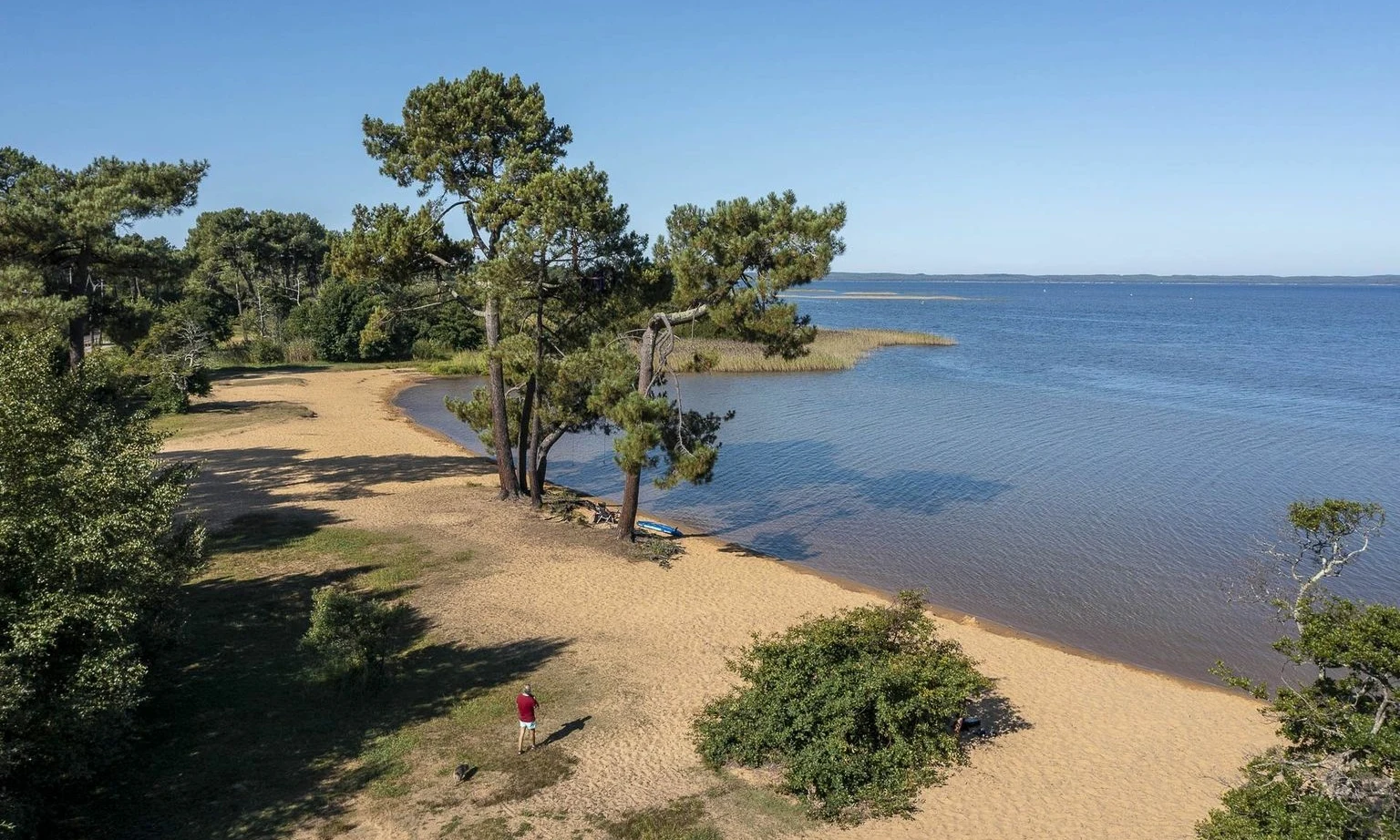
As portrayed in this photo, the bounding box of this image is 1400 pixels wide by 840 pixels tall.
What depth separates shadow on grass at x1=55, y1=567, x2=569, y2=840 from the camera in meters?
10.2

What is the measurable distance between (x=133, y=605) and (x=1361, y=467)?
38251 millimetres

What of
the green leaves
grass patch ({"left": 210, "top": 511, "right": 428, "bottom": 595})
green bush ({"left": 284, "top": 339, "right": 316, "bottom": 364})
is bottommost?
grass patch ({"left": 210, "top": 511, "right": 428, "bottom": 595})

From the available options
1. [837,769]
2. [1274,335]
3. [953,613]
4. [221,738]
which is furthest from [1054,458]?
[1274,335]

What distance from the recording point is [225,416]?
124 ft

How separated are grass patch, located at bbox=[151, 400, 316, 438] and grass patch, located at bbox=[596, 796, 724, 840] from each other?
1170 inches

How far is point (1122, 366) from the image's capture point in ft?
209

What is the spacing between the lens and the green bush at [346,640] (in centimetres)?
1333

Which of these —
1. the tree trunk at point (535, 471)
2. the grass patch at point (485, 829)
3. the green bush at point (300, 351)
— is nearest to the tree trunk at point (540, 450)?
the tree trunk at point (535, 471)

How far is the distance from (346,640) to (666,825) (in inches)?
241

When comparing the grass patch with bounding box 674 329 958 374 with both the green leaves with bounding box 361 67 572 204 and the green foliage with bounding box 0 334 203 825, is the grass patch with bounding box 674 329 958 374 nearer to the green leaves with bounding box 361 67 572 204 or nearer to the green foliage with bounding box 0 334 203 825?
the green leaves with bounding box 361 67 572 204

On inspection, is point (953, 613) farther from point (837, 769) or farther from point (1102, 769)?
point (837, 769)

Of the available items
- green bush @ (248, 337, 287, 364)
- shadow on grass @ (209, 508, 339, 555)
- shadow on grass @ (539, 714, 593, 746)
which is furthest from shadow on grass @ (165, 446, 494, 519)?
green bush @ (248, 337, 287, 364)

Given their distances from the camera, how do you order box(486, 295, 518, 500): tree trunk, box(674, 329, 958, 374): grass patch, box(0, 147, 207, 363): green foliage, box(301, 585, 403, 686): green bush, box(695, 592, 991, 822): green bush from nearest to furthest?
1. box(695, 592, 991, 822): green bush
2. box(301, 585, 403, 686): green bush
3. box(0, 147, 207, 363): green foliage
4. box(486, 295, 518, 500): tree trunk
5. box(674, 329, 958, 374): grass patch

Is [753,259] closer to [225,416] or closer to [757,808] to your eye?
[757,808]
